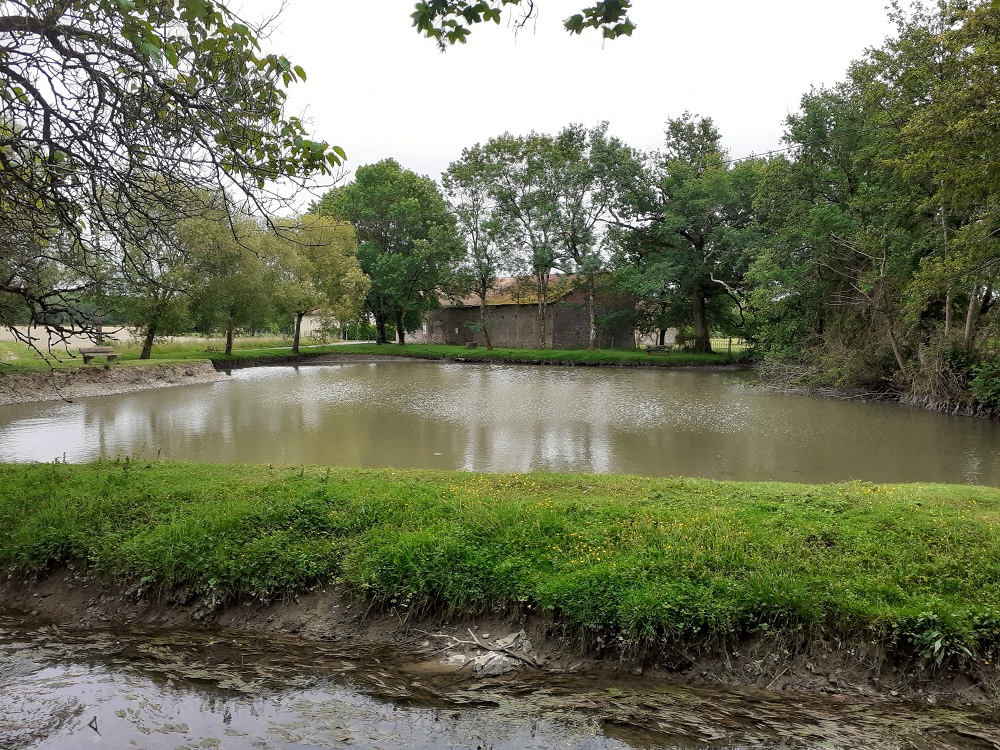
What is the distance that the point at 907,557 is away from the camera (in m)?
4.25

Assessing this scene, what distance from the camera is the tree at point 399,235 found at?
4053 cm

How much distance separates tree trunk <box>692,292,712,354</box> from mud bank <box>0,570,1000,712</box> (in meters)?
33.9

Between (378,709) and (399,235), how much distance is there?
42.3 metres

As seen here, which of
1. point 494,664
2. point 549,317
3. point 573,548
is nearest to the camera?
point 494,664

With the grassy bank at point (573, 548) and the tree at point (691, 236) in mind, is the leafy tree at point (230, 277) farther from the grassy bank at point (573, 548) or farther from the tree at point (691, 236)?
the grassy bank at point (573, 548)

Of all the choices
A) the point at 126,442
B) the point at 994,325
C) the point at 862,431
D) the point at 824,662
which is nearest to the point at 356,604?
the point at 824,662

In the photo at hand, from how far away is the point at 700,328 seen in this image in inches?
1428

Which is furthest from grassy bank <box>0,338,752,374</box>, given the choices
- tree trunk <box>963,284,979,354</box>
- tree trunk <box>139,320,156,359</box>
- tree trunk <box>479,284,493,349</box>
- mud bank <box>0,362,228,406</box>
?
tree trunk <box>963,284,979,354</box>

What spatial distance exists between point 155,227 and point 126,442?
27.7 ft

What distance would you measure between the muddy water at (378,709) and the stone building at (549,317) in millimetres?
36165

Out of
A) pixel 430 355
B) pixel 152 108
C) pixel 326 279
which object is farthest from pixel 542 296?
pixel 152 108

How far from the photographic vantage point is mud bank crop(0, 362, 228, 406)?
17.8m

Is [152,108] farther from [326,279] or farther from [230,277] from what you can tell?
[326,279]

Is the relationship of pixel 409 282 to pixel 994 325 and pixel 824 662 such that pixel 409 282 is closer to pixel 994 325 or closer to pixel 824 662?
pixel 994 325
